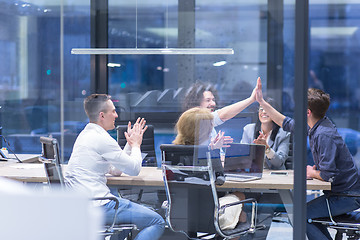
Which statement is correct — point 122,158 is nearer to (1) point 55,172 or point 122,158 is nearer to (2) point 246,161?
(1) point 55,172

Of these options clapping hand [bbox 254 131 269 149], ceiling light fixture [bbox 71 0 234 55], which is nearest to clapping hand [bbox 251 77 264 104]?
clapping hand [bbox 254 131 269 149]

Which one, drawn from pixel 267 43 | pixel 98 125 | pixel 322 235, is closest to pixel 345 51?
pixel 267 43

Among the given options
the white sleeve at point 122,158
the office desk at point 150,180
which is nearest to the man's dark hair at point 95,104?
the white sleeve at point 122,158

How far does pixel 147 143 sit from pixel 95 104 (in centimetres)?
53

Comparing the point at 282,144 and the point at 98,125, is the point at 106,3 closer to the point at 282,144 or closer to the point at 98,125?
the point at 98,125

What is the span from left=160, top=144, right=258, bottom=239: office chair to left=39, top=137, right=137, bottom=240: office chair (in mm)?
396

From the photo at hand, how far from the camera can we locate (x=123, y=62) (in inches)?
164

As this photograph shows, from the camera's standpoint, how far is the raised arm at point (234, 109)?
3936 millimetres

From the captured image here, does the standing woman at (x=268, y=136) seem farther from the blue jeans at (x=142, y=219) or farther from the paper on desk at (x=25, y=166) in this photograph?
the paper on desk at (x=25, y=166)

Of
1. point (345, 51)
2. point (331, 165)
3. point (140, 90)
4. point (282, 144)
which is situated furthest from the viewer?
point (345, 51)

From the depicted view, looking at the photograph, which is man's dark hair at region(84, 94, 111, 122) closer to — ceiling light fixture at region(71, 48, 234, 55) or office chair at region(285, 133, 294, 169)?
ceiling light fixture at region(71, 48, 234, 55)

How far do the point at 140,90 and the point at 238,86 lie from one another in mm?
821

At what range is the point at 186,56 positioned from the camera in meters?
4.34

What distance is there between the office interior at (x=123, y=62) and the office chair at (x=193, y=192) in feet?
0.67
